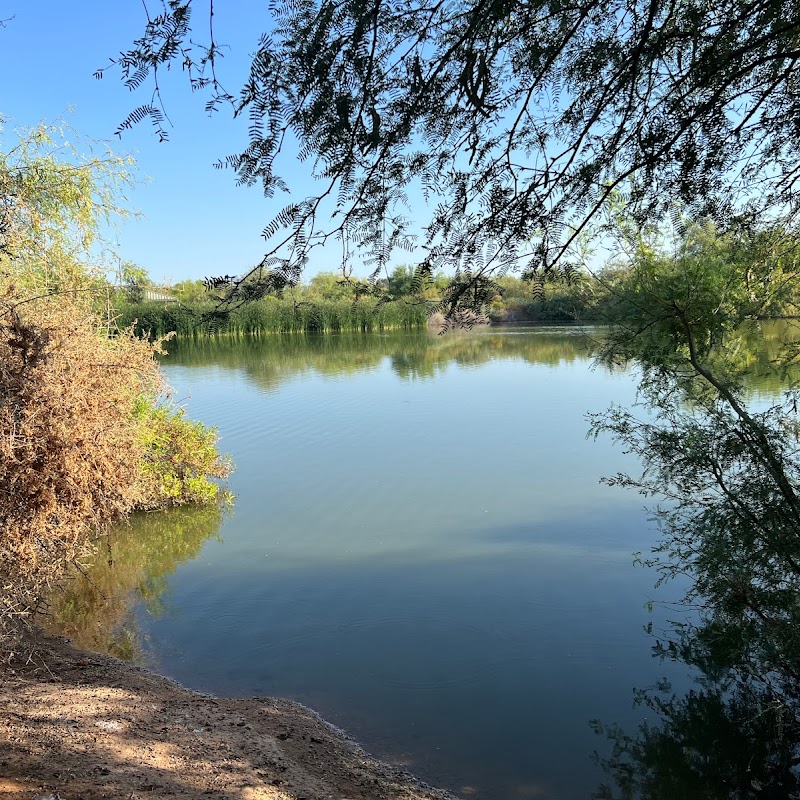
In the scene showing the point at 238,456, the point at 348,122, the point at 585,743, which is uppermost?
the point at 348,122

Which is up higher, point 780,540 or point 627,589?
point 780,540

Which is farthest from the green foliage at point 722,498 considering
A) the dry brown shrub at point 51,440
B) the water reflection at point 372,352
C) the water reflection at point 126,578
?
the water reflection at point 372,352

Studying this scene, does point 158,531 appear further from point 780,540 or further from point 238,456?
point 780,540

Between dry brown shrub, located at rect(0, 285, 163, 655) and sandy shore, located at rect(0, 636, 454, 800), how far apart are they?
701 millimetres

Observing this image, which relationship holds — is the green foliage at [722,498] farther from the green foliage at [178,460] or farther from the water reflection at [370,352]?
the water reflection at [370,352]

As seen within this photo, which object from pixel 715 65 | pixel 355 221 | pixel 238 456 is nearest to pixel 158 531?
pixel 238 456

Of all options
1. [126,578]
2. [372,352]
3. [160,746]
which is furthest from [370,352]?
[160,746]

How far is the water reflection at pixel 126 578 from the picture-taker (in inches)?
229

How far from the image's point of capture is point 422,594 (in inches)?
257

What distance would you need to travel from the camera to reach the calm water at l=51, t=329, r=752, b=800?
15.0 feet

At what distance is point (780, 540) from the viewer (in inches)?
151

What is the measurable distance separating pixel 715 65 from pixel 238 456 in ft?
35.6

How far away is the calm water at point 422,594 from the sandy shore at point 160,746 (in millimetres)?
404

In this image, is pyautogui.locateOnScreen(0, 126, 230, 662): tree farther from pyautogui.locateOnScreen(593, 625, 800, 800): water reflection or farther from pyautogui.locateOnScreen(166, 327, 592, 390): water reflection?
pyautogui.locateOnScreen(166, 327, 592, 390): water reflection
